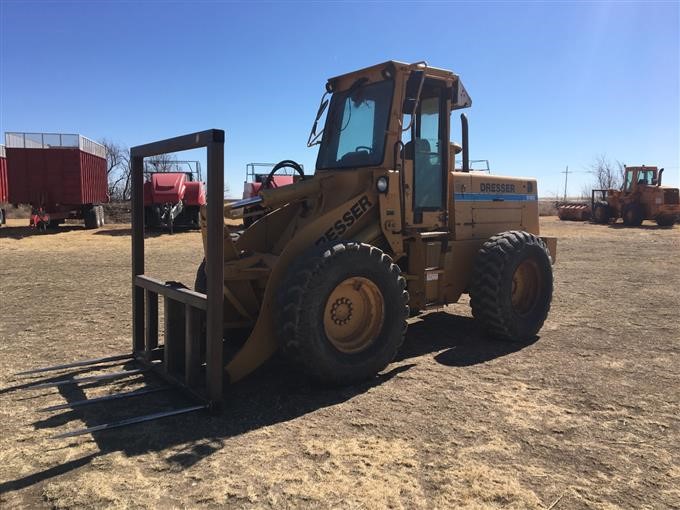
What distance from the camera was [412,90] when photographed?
18.1 feet

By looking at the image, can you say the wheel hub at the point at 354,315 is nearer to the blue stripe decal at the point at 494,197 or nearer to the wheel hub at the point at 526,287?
the blue stripe decal at the point at 494,197

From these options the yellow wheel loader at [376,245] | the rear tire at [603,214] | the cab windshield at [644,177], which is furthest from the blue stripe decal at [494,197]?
the rear tire at [603,214]

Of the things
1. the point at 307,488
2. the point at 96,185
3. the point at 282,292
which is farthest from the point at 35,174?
the point at 307,488

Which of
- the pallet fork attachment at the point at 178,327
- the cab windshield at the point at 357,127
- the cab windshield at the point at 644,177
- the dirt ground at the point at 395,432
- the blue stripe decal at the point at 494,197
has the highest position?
the cab windshield at the point at 644,177

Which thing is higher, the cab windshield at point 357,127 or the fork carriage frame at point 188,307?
the cab windshield at point 357,127

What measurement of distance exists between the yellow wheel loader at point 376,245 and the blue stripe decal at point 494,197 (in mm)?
12

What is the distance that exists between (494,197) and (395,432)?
3.77 metres

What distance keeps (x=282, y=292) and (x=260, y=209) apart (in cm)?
146

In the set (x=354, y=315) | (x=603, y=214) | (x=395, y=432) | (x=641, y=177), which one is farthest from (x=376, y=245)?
(x=603, y=214)

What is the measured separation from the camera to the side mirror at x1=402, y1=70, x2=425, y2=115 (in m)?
5.43

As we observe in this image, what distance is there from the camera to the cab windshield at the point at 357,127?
552 centimetres

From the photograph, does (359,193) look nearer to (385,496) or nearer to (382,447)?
(382,447)

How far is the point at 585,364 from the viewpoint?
5.34 meters

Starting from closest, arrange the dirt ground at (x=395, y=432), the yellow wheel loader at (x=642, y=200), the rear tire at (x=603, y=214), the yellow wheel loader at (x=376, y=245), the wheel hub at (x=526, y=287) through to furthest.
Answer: the dirt ground at (x=395, y=432)
the yellow wheel loader at (x=376, y=245)
the wheel hub at (x=526, y=287)
the yellow wheel loader at (x=642, y=200)
the rear tire at (x=603, y=214)
